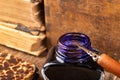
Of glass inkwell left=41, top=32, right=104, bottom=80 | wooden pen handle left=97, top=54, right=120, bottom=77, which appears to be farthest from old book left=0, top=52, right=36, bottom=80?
wooden pen handle left=97, top=54, right=120, bottom=77

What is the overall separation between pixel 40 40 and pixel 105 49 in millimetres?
172

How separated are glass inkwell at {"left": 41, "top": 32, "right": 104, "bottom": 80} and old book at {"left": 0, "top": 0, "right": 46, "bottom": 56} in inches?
6.3

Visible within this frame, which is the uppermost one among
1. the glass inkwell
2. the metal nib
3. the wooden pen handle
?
the metal nib

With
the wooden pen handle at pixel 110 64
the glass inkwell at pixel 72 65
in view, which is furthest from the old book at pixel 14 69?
the wooden pen handle at pixel 110 64

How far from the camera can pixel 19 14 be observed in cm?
69

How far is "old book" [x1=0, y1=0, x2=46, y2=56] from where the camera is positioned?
2.20 feet

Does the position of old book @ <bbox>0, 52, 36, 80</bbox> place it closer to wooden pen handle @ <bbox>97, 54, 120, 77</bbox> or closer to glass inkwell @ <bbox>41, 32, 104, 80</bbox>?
glass inkwell @ <bbox>41, 32, 104, 80</bbox>

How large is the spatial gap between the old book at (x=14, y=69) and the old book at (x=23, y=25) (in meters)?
0.09

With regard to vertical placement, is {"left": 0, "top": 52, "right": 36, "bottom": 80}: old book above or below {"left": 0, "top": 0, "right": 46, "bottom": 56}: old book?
below


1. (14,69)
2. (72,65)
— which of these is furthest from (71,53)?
(14,69)

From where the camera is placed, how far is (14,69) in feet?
1.94

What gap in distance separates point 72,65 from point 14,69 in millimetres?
145


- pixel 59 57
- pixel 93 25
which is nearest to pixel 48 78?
pixel 59 57

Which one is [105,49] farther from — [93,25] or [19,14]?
[19,14]
